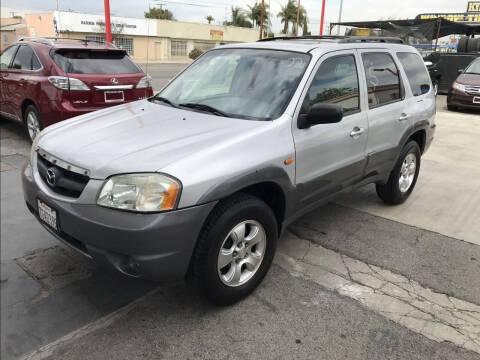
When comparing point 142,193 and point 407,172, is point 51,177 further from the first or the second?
point 407,172

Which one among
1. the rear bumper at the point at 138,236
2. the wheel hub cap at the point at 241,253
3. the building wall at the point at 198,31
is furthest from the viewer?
the building wall at the point at 198,31

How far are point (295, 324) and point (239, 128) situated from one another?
1.34 m

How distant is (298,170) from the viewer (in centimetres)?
314

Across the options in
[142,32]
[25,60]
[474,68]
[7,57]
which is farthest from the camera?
[142,32]

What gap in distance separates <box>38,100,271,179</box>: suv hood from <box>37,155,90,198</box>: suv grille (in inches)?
3.2

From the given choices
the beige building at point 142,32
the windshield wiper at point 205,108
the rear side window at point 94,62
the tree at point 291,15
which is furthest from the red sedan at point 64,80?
the tree at point 291,15

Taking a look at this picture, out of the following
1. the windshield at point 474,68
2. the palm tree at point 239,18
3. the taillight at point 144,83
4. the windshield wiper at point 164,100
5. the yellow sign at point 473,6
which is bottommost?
the taillight at point 144,83

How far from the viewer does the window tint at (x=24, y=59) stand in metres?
6.38

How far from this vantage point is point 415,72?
15.8 feet

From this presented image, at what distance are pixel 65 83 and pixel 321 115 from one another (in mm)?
4161

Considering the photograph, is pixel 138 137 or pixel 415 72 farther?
pixel 415 72

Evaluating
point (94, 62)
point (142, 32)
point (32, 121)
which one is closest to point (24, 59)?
point (32, 121)

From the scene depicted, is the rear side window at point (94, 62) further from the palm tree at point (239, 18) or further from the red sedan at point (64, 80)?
the palm tree at point (239, 18)

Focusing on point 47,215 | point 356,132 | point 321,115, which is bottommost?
point 47,215
